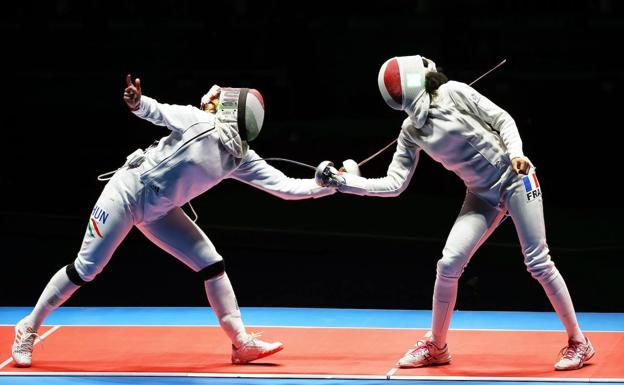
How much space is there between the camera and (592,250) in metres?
8.45

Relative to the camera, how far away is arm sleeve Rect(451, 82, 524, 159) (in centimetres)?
458

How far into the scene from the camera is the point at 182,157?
4.71 metres

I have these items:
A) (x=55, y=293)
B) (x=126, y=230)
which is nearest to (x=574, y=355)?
(x=126, y=230)

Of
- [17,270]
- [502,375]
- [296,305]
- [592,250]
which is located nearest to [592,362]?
[502,375]

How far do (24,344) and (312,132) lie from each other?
22.3 ft

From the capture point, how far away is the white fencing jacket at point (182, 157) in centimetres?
470

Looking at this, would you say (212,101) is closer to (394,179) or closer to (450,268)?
(394,179)

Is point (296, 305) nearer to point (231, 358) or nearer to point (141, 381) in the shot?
point (231, 358)

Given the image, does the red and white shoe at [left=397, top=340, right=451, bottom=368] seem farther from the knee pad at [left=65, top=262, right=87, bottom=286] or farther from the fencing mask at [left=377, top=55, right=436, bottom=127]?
the knee pad at [left=65, top=262, right=87, bottom=286]

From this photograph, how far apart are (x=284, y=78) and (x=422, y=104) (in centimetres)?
723

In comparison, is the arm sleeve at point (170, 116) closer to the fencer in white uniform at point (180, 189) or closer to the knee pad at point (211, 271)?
the fencer in white uniform at point (180, 189)

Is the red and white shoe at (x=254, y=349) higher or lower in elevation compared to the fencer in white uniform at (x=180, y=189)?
lower

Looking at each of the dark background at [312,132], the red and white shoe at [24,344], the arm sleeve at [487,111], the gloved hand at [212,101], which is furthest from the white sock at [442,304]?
the dark background at [312,132]

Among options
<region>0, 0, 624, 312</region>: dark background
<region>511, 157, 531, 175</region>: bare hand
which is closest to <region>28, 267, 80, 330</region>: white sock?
<region>511, 157, 531, 175</region>: bare hand
